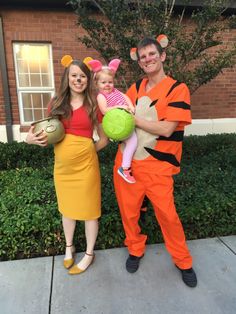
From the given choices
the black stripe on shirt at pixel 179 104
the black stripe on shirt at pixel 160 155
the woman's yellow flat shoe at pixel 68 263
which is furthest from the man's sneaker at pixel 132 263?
the black stripe on shirt at pixel 179 104

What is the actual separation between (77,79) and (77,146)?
0.52 m

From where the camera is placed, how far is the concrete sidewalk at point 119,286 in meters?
2.22

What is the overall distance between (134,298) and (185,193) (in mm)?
1453

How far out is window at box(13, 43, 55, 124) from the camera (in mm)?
6059

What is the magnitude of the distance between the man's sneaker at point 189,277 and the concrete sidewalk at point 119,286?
1.6 inches

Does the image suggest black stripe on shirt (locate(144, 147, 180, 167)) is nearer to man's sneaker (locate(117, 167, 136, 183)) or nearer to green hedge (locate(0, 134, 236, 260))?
man's sneaker (locate(117, 167, 136, 183))

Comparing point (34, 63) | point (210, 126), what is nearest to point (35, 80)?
point (34, 63)

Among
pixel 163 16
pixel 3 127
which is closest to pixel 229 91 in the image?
pixel 163 16

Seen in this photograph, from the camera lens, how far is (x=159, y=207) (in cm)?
228

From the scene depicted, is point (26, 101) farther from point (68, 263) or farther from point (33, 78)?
point (68, 263)

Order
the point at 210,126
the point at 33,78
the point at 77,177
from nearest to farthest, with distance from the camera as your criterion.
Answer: the point at 77,177 < the point at 33,78 < the point at 210,126

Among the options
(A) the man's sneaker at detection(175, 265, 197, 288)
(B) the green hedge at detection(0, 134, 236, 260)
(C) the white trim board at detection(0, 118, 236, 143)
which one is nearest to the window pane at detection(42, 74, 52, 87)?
(B) the green hedge at detection(0, 134, 236, 260)

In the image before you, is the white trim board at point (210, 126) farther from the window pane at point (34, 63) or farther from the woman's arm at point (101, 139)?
the woman's arm at point (101, 139)

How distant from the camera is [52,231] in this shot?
2.93 meters
